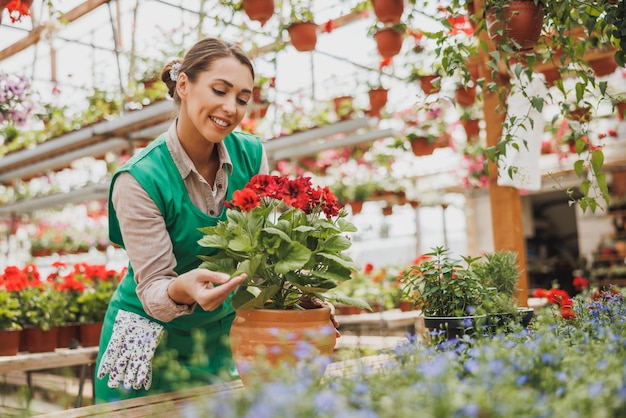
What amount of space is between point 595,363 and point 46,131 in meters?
6.05

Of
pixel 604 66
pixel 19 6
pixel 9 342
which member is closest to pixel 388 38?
→ pixel 604 66

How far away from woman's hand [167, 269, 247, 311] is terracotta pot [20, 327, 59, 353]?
2.31 metres

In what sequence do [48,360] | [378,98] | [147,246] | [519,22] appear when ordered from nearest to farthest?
[147,246]
[519,22]
[48,360]
[378,98]

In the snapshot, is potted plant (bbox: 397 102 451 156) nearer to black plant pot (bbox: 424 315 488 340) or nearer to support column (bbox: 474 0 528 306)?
support column (bbox: 474 0 528 306)

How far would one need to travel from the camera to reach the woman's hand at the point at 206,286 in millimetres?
1147

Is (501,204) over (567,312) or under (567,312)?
over

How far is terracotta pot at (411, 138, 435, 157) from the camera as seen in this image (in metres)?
5.59

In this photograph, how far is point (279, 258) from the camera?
1.23m

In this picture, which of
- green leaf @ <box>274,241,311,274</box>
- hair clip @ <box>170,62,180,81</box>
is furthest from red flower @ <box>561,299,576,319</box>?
hair clip @ <box>170,62,180,81</box>

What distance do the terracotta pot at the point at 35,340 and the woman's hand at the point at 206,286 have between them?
2305 millimetres

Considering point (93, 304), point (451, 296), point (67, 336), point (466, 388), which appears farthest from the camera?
point (93, 304)

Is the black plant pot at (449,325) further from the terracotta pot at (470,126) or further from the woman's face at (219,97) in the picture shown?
the terracotta pot at (470,126)

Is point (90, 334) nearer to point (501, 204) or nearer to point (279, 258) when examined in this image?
point (501, 204)

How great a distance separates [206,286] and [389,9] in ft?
8.16
